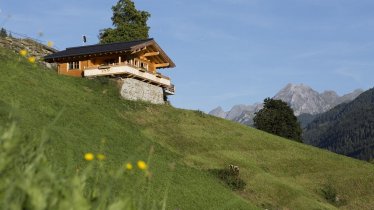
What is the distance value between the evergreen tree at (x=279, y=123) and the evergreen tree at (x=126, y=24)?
22.9 m

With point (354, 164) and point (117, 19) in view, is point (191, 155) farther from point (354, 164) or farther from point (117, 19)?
point (117, 19)

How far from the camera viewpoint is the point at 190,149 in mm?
43219

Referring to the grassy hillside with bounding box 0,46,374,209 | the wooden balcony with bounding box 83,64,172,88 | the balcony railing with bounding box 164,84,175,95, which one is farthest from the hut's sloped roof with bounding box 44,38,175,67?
the grassy hillside with bounding box 0,46,374,209

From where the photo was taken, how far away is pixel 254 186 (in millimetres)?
37562

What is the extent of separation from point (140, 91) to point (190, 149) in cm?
1441

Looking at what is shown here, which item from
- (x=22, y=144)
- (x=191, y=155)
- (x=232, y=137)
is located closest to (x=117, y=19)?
(x=232, y=137)

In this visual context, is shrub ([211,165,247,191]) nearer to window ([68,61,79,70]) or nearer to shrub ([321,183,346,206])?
shrub ([321,183,346,206])

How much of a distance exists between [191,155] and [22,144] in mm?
37607

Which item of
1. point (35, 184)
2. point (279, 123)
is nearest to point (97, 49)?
point (279, 123)

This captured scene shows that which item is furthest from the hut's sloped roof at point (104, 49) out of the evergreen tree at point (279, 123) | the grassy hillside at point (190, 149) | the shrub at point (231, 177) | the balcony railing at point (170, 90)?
the evergreen tree at point (279, 123)

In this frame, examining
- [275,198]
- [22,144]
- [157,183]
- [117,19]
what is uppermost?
[117,19]

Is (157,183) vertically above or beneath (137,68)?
beneath

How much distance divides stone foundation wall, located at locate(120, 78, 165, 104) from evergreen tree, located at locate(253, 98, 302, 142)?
2620cm

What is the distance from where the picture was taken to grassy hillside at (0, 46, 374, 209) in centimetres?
2915
